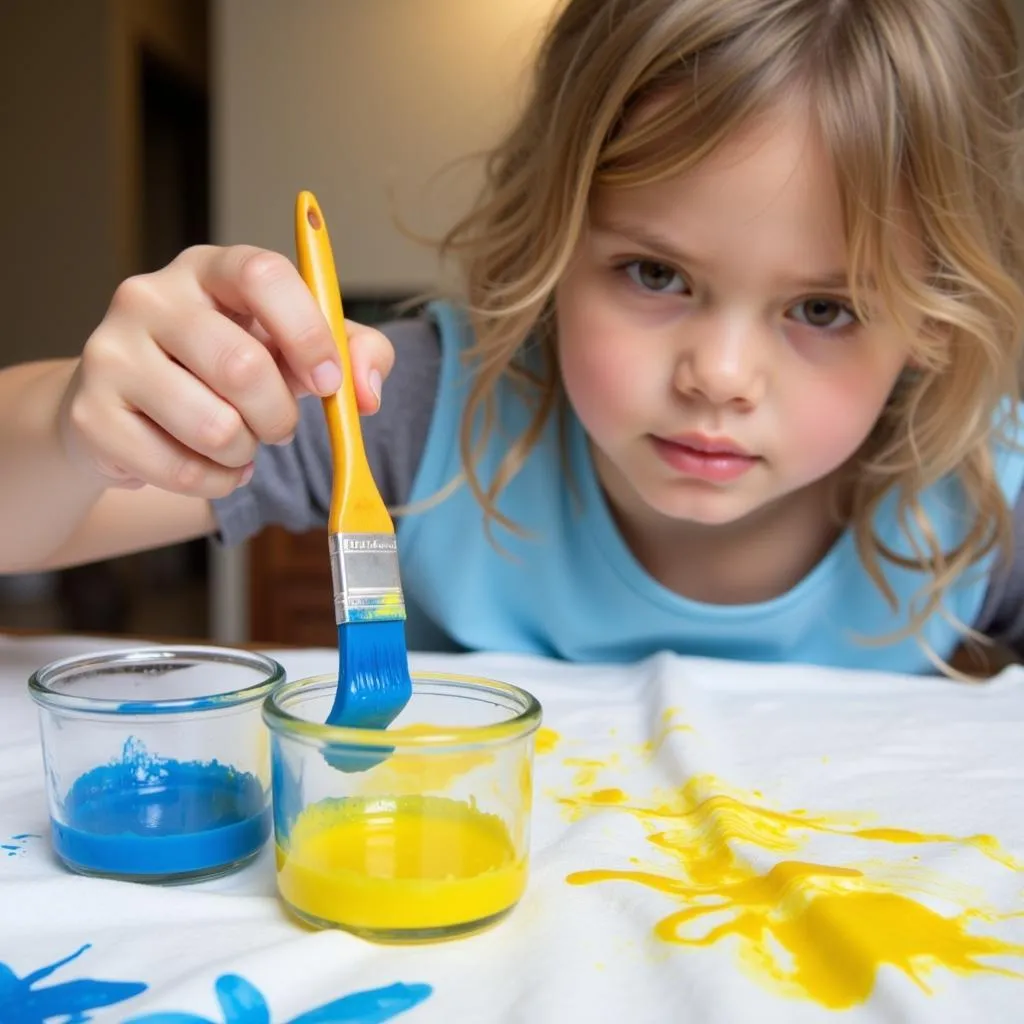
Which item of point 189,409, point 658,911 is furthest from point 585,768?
point 189,409

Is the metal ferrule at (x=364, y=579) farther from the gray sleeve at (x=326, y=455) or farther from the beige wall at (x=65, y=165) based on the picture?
the beige wall at (x=65, y=165)

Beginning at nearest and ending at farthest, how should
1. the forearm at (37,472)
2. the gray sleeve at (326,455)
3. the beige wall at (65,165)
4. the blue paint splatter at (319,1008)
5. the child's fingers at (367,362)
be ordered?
the blue paint splatter at (319,1008), the child's fingers at (367,362), the forearm at (37,472), the gray sleeve at (326,455), the beige wall at (65,165)

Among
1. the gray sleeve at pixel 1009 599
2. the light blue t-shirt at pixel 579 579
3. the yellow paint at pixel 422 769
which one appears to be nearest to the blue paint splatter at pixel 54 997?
the yellow paint at pixel 422 769

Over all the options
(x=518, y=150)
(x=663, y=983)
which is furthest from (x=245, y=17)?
(x=663, y=983)

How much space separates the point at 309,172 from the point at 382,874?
2194 mm

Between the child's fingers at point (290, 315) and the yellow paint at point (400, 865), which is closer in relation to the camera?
the yellow paint at point (400, 865)

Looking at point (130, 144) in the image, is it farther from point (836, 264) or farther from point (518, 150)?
point (836, 264)

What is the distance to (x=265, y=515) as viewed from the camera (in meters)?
0.92

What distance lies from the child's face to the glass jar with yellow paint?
0.37 meters

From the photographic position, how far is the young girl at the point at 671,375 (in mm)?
557

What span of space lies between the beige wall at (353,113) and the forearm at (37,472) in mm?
1642

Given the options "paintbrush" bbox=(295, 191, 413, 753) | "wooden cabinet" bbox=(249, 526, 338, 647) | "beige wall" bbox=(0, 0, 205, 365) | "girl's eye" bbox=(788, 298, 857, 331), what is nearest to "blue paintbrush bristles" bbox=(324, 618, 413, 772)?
"paintbrush" bbox=(295, 191, 413, 753)

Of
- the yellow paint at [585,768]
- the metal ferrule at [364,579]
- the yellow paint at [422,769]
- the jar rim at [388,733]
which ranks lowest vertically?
the yellow paint at [585,768]

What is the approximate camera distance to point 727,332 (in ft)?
2.31
